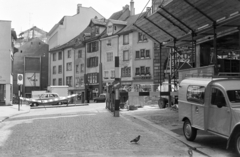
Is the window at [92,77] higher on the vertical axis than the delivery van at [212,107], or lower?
higher

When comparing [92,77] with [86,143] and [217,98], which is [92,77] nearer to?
[86,143]

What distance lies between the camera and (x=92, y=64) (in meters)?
56.9

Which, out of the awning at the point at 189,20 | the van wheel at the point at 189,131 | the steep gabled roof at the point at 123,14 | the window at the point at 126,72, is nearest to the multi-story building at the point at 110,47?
the window at the point at 126,72

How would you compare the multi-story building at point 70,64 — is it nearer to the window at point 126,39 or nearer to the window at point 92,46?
the window at point 92,46

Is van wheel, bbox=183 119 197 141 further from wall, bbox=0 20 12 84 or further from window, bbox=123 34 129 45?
window, bbox=123 34 129 45

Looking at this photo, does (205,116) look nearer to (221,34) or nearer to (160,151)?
(160,151)

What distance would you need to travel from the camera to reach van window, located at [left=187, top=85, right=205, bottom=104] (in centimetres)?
954

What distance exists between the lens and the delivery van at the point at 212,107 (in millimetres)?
8039

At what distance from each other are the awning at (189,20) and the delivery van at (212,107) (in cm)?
396

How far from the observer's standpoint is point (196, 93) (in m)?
9.91

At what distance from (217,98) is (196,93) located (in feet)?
4.26

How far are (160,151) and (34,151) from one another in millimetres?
3266

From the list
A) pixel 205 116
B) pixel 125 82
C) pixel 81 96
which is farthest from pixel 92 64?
pixel 205 116

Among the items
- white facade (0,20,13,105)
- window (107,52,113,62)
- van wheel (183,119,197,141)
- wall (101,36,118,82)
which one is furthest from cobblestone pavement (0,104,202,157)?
window (107,52,113,62)
